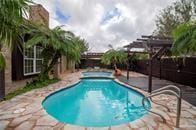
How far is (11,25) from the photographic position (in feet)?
11.8

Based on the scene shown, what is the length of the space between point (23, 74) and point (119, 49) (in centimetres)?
1443

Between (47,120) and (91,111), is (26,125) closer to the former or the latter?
(47,120)

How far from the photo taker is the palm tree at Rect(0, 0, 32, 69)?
3.23m

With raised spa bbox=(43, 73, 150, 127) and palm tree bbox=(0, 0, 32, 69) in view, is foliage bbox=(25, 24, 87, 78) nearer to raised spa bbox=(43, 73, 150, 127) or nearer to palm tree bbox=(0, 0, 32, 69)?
raised spa bbox=(43, 73, 150, 127)

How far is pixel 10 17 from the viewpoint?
11.1ft

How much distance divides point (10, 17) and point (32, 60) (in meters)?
9.51

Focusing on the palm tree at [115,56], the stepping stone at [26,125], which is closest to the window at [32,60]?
the stepping stone at [26,125]

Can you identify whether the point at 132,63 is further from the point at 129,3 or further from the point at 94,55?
the point at 129,3

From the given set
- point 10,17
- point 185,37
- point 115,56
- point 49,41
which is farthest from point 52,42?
point 115,56

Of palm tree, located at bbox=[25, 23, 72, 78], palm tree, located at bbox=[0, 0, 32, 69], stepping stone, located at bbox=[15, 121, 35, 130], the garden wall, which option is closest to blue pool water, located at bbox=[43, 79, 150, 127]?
stepping stone, located at bbox=[15, 121, 35, 130]

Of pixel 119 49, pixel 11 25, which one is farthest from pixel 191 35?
pixel 119 49

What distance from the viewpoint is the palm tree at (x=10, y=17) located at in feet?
10.6

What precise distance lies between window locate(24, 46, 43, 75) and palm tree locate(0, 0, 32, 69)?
814cm

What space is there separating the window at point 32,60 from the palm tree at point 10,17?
814 centimetres
